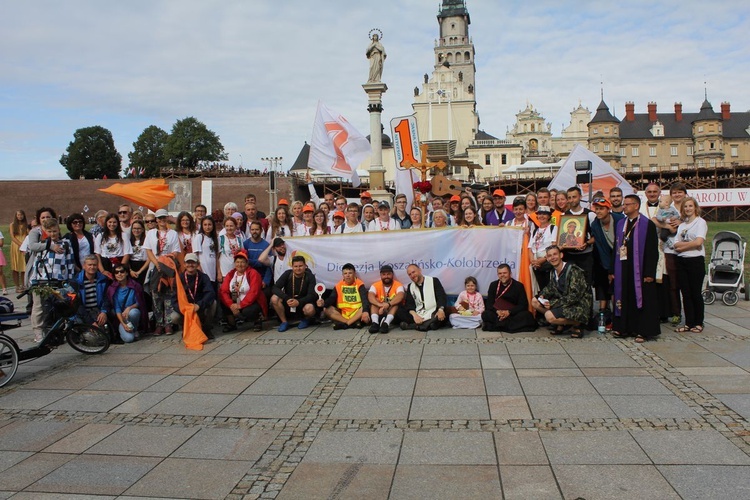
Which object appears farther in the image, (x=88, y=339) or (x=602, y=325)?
(x=602, y=325)

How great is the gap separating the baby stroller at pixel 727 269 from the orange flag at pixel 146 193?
9.11 meters

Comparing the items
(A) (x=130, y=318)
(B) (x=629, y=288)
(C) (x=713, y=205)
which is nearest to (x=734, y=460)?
(B) (x=629, y=288)

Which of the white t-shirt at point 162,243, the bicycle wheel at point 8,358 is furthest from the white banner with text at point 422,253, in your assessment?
the bicycle wheel at point 8,358

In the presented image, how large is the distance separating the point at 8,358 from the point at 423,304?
5.05 m

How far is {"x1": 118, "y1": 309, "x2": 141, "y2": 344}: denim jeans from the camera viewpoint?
321 inches

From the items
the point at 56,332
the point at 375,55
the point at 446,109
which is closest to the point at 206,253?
the point at 56,332

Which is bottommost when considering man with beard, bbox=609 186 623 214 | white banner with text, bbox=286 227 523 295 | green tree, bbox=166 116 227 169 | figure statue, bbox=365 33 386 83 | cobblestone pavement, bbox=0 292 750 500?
cobblestone pavement, bbox=0 292 750 500

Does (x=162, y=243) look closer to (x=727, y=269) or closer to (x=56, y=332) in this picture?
(x=56, y=332)

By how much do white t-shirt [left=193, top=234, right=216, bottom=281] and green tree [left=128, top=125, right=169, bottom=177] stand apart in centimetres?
7698

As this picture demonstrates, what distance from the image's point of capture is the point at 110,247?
8.73 metres

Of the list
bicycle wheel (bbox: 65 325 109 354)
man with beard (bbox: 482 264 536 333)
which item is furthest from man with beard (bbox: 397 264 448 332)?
bicycle wheel (bbox: 65 325 109 354)

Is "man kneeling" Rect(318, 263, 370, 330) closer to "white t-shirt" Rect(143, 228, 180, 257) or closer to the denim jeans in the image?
"white t-shirt" Rect(143, 228, 180, 257)

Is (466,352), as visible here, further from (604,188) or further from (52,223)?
(604,188)

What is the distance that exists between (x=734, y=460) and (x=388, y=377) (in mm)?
3122
